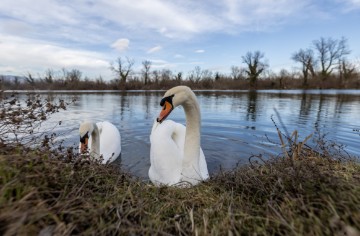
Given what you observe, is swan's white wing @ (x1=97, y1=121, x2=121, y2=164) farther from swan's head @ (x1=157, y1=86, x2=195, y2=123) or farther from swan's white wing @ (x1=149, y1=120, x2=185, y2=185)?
swan's head @ (x1=157, y1=86, x2=195, y2=123)

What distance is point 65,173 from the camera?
2396 mm

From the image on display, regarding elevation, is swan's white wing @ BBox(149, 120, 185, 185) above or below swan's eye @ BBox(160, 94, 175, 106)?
below

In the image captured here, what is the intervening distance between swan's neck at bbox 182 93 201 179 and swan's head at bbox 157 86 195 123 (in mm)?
151

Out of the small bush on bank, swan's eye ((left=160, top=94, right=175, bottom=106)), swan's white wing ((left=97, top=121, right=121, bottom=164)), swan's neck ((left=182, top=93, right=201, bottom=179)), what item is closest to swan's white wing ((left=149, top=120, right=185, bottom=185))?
swan's neck ((left=182, top=93, right=201, bottom=179))

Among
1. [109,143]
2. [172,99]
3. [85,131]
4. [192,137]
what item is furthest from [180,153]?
[109,143]

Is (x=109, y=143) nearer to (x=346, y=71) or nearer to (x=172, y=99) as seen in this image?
(x=172, y=99)

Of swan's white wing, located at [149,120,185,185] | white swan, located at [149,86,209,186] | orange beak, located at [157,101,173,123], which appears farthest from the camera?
swan's white wing, located at [149,120,185,185]

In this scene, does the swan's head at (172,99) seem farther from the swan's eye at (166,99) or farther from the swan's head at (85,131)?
the swan's head at (85,131)

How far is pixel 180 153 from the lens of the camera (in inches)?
208

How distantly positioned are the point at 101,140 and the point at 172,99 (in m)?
3.92

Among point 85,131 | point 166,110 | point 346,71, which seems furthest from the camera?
point 346,71

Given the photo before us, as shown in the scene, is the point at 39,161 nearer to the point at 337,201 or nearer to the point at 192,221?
the point at 192,221

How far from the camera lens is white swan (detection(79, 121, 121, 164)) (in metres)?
5.14

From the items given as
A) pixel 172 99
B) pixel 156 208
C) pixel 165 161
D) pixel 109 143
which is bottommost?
pixel 109 143
